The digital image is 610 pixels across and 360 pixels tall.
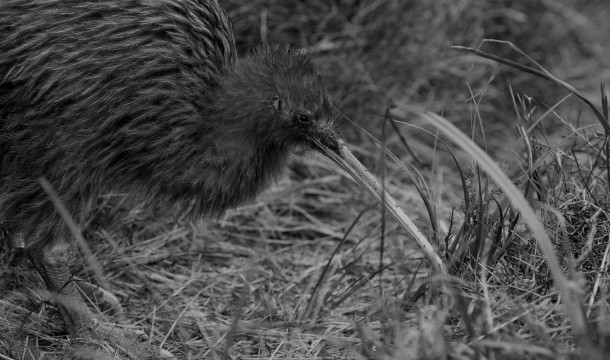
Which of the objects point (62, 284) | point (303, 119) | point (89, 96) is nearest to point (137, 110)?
point (89, 96)

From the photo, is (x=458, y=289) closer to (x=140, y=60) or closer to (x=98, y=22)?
(x=140, y=60)

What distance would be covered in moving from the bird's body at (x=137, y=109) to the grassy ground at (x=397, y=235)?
299 millimetres

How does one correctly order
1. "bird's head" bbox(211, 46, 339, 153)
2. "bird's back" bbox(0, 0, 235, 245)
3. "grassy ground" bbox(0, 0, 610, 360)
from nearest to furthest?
"grassy ground" bbox(0, 0, 610, 360)
"bird's back" bbox(0, 0, 235, 245)
"bird's head" bbox(211, 46, 339, 153)

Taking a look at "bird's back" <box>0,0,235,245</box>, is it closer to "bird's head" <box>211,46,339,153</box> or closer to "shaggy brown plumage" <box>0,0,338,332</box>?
"shaggy brown plumage" <box>0,0,338,332</box>

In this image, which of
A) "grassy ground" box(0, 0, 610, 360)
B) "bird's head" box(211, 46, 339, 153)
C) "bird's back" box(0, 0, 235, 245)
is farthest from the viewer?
"bird's head" box(211, 46, 339, 153)

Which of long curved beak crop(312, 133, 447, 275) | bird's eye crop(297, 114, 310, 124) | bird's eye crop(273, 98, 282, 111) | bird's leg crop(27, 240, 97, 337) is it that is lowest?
bird's leg crop(27, 240, 97, 337)

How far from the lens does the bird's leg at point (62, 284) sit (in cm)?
316

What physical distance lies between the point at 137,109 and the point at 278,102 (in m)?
0.52

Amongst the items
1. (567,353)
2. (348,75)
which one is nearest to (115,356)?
(567,353)

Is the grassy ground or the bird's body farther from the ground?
the bird's body

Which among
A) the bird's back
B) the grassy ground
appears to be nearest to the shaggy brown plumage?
the bird's back

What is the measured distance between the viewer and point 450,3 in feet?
16.8

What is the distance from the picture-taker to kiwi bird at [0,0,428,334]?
2943 mm

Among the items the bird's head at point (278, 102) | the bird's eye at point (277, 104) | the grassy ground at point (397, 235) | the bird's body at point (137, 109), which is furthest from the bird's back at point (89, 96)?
the grassy ground at point (397, 235)
